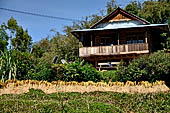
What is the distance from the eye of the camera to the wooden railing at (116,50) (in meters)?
19.8

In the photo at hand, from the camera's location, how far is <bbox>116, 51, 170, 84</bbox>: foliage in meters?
11.9

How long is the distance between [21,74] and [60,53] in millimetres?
17061

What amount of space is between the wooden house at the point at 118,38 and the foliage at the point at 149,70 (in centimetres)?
696

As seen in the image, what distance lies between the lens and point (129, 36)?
2322cm

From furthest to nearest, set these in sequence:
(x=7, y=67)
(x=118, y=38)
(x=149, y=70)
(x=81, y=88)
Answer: (x=118, y=38), (x=7, y=67), (x=149, y=70), (x=81, y=88)

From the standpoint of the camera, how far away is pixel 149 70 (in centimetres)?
1220

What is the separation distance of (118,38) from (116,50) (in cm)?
141

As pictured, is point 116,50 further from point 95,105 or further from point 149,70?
point 95,105

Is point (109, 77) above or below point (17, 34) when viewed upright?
below

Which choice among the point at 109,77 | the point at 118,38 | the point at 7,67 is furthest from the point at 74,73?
the point at 118,38

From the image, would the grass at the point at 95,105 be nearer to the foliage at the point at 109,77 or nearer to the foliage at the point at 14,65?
the foliage at the point at 109,77

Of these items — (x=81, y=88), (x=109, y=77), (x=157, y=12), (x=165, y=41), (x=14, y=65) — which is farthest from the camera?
(x=157, y=12)

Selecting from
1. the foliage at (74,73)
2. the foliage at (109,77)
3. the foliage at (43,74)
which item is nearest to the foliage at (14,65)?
the foliage at (43,74)

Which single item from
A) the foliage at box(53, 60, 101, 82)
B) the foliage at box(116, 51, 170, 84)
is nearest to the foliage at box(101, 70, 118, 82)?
the foliage at box(116, 51, 170, 84)
